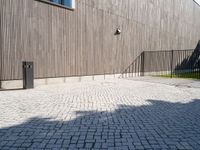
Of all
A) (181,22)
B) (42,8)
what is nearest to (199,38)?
(181,22)

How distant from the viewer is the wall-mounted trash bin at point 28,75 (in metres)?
7.73

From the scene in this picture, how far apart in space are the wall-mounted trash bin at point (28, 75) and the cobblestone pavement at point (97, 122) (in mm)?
1235

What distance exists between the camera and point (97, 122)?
4.24 metres

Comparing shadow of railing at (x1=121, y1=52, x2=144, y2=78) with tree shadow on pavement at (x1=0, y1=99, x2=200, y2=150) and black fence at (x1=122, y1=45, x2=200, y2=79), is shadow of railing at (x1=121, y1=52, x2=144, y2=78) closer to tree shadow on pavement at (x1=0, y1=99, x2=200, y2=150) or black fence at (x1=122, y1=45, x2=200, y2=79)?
black fence at (x1=122, y1=45, x2=200, y2=79)

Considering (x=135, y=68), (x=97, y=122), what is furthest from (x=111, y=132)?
(x=135, y=68)

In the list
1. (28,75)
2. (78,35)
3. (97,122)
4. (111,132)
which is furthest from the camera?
(78,35)

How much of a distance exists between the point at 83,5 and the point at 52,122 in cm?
748

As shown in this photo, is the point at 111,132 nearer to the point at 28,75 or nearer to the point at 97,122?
the point at 97,122

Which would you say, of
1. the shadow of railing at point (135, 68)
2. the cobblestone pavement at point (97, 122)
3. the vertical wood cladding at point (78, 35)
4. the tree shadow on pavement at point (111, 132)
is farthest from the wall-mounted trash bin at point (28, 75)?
the shadow of railing at point (135, 68)

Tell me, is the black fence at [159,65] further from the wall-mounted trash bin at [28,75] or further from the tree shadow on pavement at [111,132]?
the tree shadow on pavement at [111,132]

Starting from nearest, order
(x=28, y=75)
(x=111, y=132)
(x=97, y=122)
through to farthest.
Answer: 1. (x=111, y=132)
2. (x=97, y=122)
3. (x=28, y=75)

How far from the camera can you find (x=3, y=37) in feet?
24.8

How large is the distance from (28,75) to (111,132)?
5098 millimetres

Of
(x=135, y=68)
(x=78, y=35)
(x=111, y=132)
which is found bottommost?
(x=111, y=132)
